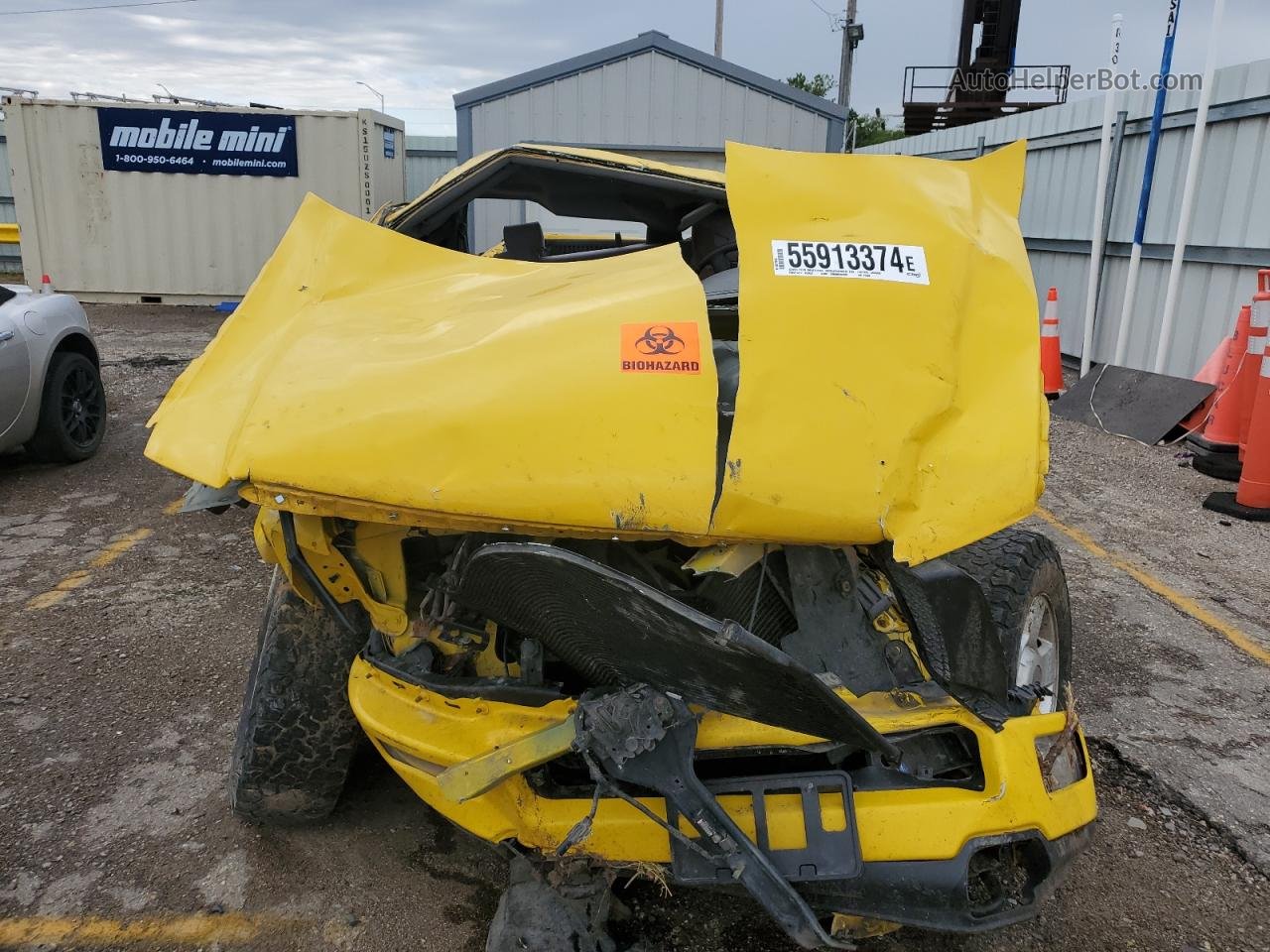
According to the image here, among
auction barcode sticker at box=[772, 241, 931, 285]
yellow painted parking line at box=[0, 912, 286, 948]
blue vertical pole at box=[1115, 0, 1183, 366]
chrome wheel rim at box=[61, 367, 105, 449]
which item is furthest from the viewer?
blue vertical pole at box=[1115, 0, 1183, 366]

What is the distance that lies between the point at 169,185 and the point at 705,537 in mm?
14474

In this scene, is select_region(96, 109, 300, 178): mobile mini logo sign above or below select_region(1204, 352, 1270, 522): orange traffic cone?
above

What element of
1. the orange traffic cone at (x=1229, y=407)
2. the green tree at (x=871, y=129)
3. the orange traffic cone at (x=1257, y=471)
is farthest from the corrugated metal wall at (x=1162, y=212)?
the green tree at (x=871, y=129)

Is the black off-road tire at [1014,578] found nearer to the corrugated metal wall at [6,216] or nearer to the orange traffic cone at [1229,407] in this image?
the orange traffic cone at [1229,407]

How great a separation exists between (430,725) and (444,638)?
0.72ft

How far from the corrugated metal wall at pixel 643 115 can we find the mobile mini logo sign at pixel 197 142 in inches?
175

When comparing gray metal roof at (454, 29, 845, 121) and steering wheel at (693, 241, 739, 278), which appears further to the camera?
gray metal roof at (454, 29, 845, 121)

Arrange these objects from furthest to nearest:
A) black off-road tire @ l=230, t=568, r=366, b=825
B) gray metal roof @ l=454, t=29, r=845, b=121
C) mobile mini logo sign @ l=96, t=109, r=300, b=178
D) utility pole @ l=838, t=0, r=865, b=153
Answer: utility pole @ l=838, t=0, r=865, b=153, mobile mini logo sign @ l=96, t=109, r=300, b=178, gray metal roof @ l=454, t=29, r=845, b=121, black off-road tire @ l=230, t=568, r=366, b=825

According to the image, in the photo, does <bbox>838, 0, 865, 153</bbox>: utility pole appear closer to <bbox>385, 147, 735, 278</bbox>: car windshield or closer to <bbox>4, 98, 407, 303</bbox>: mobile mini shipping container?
<bbox>4, 98, 407, 303</bbox>: mobile mini shipping container

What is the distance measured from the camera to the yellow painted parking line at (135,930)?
2281 millimetres

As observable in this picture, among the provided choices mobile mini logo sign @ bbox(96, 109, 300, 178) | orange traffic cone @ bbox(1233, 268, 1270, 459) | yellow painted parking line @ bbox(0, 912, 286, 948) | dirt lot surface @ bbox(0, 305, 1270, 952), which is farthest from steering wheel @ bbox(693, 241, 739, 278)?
mobile mini logo sign @ bbox(96, 109, 300, 178)

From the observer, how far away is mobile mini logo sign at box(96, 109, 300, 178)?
13.5m

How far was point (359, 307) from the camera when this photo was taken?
226 centimetres

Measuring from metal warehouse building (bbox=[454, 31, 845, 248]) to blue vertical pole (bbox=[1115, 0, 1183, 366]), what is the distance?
372 cm
